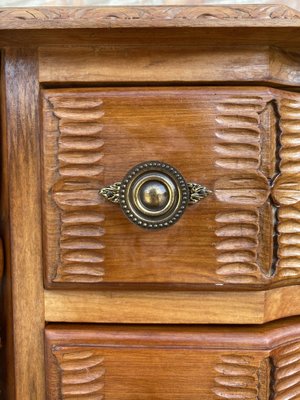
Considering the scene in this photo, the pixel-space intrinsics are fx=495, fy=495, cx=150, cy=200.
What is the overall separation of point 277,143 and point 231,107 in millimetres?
57

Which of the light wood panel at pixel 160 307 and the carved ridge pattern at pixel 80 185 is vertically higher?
the carved ridge pattern at pixel 80 185

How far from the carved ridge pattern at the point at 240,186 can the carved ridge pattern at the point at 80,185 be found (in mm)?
114

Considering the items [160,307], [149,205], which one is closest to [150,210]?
[149,205]

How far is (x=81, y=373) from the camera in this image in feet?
1.60

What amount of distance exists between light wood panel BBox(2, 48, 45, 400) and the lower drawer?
24 mm

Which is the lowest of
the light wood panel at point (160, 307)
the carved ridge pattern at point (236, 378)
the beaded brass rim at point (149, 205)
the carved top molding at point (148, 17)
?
the carved ridge pattern at point (236, 378)

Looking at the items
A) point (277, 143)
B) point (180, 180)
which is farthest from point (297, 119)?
point (180, 180)

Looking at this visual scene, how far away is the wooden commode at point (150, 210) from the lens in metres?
0.46

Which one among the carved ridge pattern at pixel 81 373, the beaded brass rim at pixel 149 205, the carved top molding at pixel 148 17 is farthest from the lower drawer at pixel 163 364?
the carved top molding at pixel 148 17

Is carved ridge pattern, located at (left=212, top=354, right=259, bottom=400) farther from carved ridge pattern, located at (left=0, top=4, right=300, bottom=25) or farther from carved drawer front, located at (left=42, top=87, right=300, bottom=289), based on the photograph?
carved ridge pattern, located at (left=0, top=4, right=300, bottom=25)

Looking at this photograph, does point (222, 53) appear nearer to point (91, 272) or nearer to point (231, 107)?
point (231, 107)

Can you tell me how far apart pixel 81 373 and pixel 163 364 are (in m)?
0.08

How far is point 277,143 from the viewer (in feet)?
1.56

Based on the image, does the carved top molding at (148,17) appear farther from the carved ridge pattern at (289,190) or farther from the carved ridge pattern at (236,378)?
the carved ridge pattern at (236,378)
